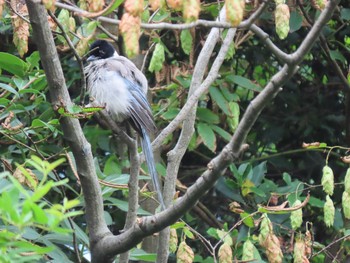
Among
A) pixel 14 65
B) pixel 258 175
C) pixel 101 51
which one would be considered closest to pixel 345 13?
pixel 258 175

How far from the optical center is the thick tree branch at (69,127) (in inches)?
136

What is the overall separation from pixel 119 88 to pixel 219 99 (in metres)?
0.77

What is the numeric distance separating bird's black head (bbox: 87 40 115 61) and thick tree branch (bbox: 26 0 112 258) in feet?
6.79

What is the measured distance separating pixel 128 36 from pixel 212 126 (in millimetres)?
3370

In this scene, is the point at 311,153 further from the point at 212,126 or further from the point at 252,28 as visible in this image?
the point at 252,28

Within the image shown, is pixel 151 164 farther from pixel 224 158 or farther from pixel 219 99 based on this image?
pixel 224 158

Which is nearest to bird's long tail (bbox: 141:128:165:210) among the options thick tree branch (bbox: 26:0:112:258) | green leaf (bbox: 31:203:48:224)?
thick tree branch (bbox: 26:0:112:258)

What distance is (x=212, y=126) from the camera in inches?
235

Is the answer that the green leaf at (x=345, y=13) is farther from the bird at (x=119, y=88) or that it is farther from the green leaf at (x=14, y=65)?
the green leaf at (x=14, y=65)

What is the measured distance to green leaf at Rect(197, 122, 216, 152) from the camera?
19.1 feet

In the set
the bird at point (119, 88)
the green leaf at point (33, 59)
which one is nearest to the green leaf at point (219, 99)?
the bird at point (119, 88)

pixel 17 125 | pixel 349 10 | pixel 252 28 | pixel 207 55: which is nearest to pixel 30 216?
pixel 252 28

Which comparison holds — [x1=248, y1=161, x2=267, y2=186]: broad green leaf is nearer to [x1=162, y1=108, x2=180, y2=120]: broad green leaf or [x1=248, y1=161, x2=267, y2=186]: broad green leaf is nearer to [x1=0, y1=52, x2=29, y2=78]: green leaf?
[x1=162, y1=108, x2=180, y2=120]: broad green leaf

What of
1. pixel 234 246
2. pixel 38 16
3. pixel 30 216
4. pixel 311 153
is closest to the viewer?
pixel 30 216
